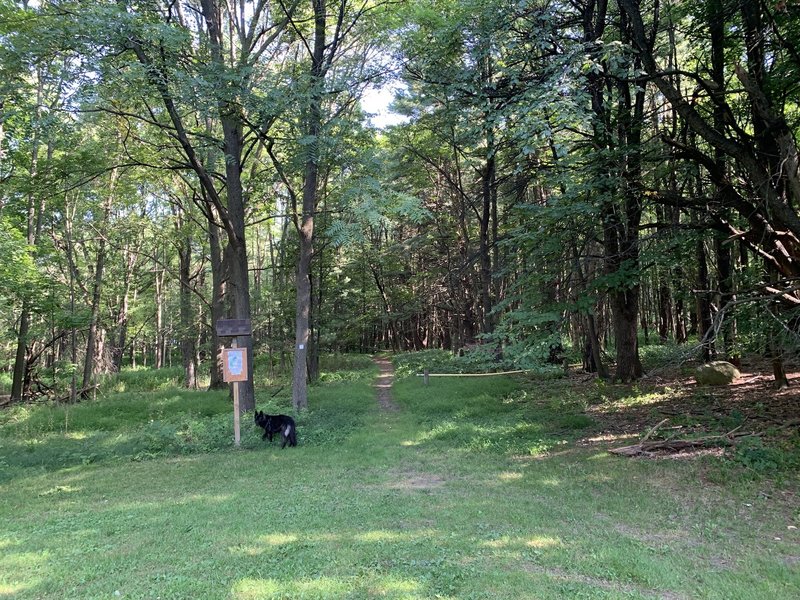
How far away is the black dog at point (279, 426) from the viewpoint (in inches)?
361

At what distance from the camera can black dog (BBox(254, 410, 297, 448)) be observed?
916 cm

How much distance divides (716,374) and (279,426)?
10532 millimetres

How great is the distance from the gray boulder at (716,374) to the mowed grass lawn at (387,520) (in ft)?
13.7

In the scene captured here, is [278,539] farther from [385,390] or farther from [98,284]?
[98,284]

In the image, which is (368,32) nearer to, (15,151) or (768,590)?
(15,151)

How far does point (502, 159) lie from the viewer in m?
15.6

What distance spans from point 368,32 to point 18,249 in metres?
Result: 11.3

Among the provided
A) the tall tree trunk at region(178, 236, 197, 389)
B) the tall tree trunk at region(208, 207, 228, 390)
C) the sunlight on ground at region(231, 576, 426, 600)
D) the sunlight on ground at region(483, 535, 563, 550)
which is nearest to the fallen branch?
the sunlight on ground at region(483, 535, 563, 550)

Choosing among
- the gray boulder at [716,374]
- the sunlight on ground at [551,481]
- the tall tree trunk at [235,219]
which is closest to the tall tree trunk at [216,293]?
the tall tree trunk at [235,219]

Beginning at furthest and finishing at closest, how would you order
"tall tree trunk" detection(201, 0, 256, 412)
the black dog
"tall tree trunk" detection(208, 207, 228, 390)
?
"tall tree trunk" detection(208, 207, 228, 390) → "tall tree trunk" detection(201, 0, 256, 412) → the black dog

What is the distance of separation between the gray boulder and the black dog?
10.1m

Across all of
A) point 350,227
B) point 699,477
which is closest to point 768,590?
point 699,477

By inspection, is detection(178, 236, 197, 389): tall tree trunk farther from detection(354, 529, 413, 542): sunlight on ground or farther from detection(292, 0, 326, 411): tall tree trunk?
detection(354, 529, 413, 542): sunlight on ground

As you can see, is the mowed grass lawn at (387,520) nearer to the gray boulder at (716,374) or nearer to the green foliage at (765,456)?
the green foliage at (765,456)
